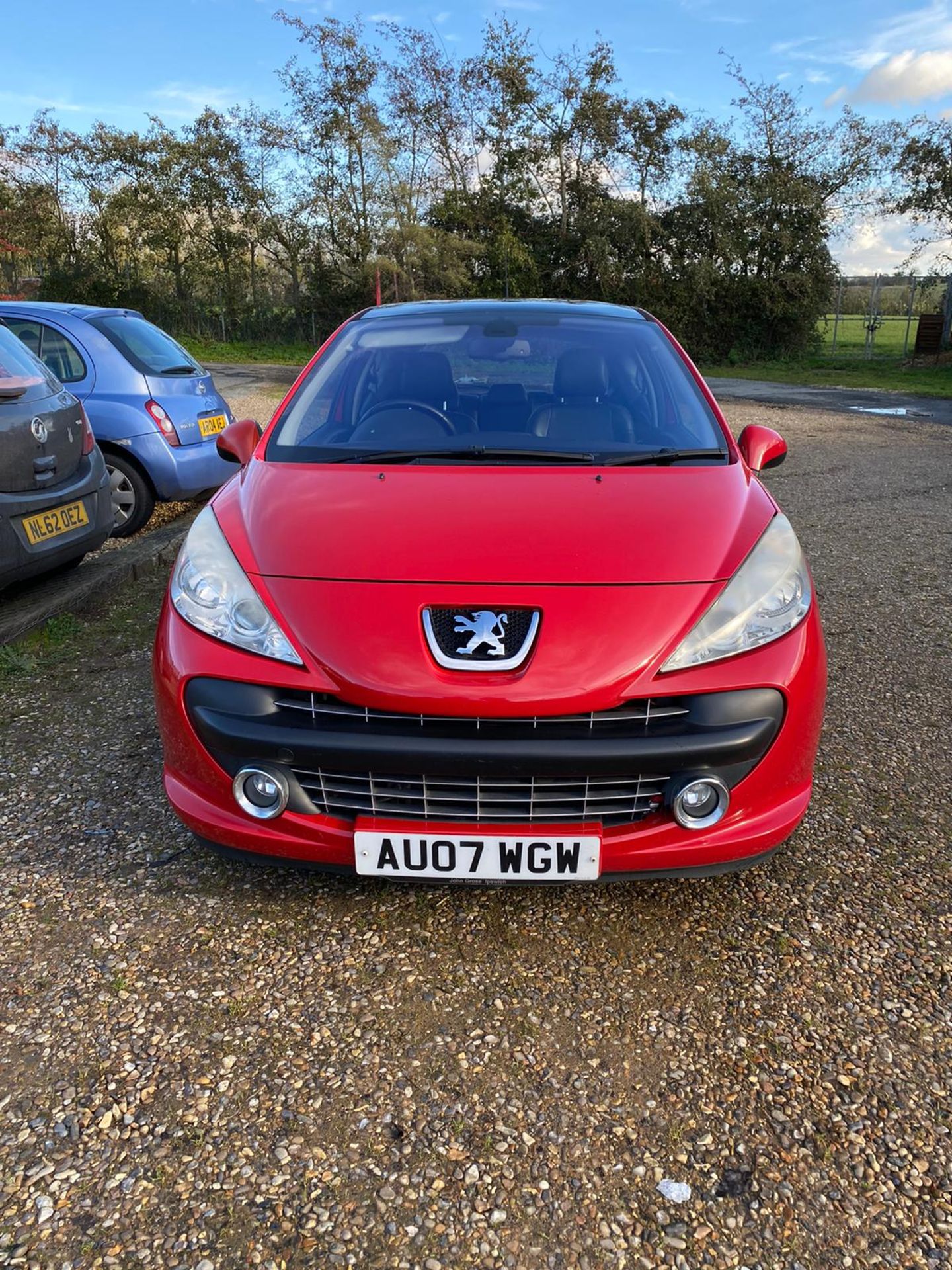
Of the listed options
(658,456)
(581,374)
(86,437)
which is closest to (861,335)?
(86,437)

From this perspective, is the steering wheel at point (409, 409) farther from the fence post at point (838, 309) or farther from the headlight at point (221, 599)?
the fence post at point (838, 309)

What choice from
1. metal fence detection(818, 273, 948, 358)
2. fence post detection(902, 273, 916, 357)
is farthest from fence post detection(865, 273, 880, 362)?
fence post detection(902, 273, 916, 357)

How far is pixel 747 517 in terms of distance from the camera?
2535 mm

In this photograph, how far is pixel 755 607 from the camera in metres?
2.25

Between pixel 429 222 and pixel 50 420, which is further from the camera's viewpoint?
pixel 429 222

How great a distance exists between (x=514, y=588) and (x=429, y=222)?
1011 inches

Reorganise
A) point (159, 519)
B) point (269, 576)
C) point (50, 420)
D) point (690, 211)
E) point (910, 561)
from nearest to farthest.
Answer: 1. point (269, 576)
2. point (50, 420)
3. point (910, 561)
4. point (159, 519)
5. point (690, 211)

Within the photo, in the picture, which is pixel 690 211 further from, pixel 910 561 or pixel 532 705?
pixel 532 705

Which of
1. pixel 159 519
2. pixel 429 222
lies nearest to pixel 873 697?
pixel 159 519

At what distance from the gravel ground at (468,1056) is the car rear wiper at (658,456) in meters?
1.19

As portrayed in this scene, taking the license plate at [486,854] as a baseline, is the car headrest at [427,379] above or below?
above

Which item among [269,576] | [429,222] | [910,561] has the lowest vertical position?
[910,561]

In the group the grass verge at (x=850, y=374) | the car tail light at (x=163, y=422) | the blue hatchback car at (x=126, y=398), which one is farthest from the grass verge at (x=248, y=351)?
the car tail light at (x=163, y=422)

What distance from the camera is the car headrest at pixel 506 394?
315cm
